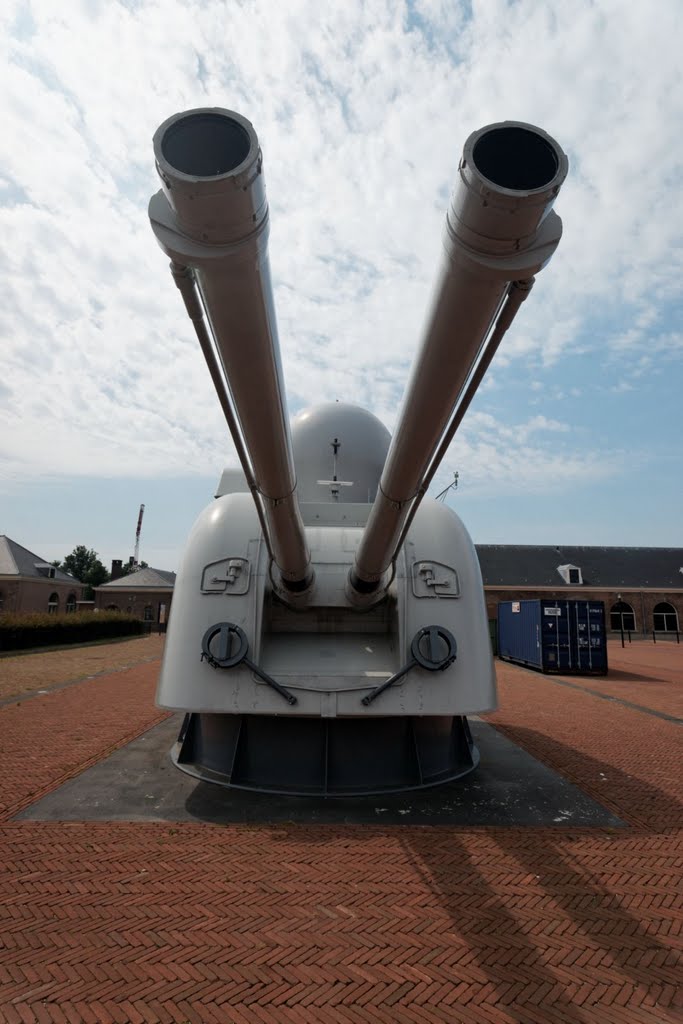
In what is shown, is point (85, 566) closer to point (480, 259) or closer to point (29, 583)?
point (29, 583)

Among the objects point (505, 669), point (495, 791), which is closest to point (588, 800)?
point (495, 791)

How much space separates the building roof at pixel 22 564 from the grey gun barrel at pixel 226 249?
141ft

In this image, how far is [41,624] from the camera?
2589 cm

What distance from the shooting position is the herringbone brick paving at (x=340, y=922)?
319 cm

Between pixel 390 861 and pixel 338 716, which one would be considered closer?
pixel 390 861

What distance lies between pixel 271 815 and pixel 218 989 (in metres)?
2.49

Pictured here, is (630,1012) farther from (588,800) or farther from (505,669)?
(505,669)

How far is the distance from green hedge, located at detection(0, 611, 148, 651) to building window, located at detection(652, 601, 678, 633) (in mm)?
33321

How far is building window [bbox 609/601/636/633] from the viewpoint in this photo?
37969 mm

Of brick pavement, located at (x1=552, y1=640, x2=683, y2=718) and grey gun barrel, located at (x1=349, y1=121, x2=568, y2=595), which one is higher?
grey gun barrel, located at (x1=349, y1=121, x2=568, y2=595)

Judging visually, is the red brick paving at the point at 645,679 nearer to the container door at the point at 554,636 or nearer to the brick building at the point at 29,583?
the container door at the point at 554,636

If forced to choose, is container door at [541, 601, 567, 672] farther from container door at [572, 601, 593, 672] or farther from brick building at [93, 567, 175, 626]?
brick building at [93, 567, 175, 626]

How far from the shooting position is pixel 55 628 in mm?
27031

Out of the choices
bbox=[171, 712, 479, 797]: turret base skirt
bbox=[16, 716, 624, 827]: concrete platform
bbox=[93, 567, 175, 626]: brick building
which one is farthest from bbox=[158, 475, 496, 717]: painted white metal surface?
bbox=[93, 567, 175, 626]: brick building
